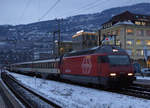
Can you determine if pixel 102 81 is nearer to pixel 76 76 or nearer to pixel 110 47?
pixel 110 47

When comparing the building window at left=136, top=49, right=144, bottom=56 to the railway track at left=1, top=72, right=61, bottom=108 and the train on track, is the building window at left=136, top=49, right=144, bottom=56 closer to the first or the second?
the train on track

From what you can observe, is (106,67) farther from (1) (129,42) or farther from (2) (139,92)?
(1) (129,42)

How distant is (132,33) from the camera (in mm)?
57719

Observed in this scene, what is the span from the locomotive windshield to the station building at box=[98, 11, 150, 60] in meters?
38.8

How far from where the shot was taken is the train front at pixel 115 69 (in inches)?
582

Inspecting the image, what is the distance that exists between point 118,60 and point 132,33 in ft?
145

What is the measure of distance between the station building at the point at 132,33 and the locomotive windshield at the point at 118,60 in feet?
127

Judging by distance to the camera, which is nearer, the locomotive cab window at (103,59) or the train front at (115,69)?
the train front at (115,69)

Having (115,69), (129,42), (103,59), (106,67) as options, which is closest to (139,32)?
(129,42)

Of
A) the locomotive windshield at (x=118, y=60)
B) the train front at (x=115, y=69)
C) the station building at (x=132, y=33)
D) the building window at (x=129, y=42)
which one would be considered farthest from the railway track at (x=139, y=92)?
the building window at (x=129, y=42)

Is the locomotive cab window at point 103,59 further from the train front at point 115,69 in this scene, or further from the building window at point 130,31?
the building window at point 130,31

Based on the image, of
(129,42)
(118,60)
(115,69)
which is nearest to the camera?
(115,69)

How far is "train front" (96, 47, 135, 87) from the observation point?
14773 mm

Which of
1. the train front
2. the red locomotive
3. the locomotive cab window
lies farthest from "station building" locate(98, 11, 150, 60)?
the locomotive cab window
